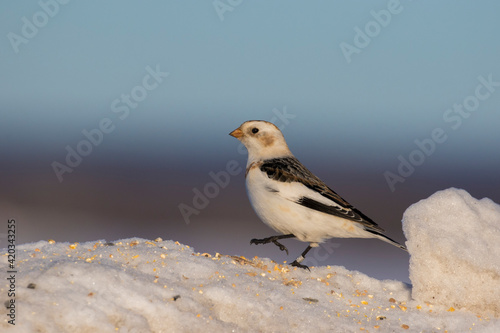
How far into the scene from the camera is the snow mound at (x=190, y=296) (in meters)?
4.37

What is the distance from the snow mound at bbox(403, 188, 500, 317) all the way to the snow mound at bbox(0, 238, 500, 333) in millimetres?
177

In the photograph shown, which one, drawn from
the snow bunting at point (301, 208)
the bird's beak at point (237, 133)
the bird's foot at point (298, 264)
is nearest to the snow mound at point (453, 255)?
the snow bunting at point (301, 208)

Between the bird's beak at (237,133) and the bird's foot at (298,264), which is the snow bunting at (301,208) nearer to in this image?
the bird's foot at (298,264)

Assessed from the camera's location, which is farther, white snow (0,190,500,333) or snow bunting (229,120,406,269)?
snow bunting (229,120,406,269)

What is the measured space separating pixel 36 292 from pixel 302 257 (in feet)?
9.97

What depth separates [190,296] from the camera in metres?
4.88

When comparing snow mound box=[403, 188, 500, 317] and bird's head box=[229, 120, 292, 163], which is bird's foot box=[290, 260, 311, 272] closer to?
snow mound box=[403, 188, 500, 317]

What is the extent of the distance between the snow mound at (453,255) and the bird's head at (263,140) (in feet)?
6.42

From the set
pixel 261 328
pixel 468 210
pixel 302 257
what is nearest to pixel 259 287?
pixel 261 328

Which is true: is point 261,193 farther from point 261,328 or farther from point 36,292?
point 36,292

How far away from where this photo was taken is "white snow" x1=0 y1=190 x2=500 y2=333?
4.40 m

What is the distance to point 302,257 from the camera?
22.1 ft

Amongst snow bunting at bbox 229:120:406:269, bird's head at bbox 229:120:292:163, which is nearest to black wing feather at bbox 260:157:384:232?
snow bunting at bbox 229:120:406:269

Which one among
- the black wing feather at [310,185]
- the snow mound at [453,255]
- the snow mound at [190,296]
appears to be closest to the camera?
the snow mound at [190,296]
